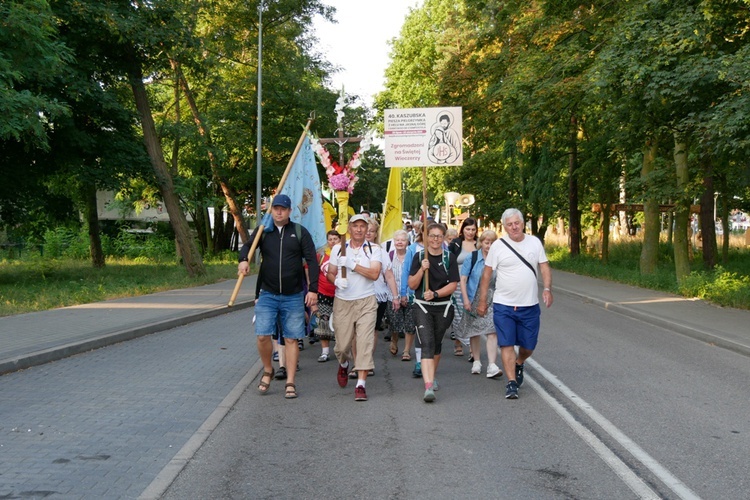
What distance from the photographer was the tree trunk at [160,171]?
23469 mm

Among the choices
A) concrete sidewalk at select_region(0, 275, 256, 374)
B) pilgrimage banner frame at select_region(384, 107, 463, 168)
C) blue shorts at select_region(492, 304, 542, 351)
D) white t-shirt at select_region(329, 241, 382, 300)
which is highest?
pilgrimage banner frame at select_region(384, 107, 463, 168)

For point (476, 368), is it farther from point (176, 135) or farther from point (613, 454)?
point (176, 135)

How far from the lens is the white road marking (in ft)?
15.9

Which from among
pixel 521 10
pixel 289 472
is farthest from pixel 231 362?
pixel 521 10

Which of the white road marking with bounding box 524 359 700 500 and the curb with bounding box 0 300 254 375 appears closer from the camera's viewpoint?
the white road marking with bounding box 524 359 700 500

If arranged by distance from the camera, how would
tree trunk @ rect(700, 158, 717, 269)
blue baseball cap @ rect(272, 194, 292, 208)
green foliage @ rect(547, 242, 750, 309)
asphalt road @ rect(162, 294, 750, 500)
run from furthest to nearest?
tree trunk @ rect(700, 158, 717, 269)
green foliage @ rect(547, 242, 750, 309)
blue baseball cap @ rect(272, 194, 292, 208)
asphalt road @ rect(162, 294, 750, 500)

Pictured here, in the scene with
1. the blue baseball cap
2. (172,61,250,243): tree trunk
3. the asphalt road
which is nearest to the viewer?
the asphalt road

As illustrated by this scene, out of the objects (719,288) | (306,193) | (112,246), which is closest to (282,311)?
(306,193)

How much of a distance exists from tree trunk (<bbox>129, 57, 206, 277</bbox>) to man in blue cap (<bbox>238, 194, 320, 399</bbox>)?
660 inches

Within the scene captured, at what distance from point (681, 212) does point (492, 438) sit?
15230 millimetres

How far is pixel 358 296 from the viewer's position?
7.84 m

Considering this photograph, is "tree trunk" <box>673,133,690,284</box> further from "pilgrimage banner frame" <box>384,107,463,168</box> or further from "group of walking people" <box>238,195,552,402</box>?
"group of walking people" <box>238,195,552,402</box>

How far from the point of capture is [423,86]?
51156 millimetres

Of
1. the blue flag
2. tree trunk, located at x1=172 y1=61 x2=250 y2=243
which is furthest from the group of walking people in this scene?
tree trunk, located at x1=172 y1=61 x2=250 y2=243
